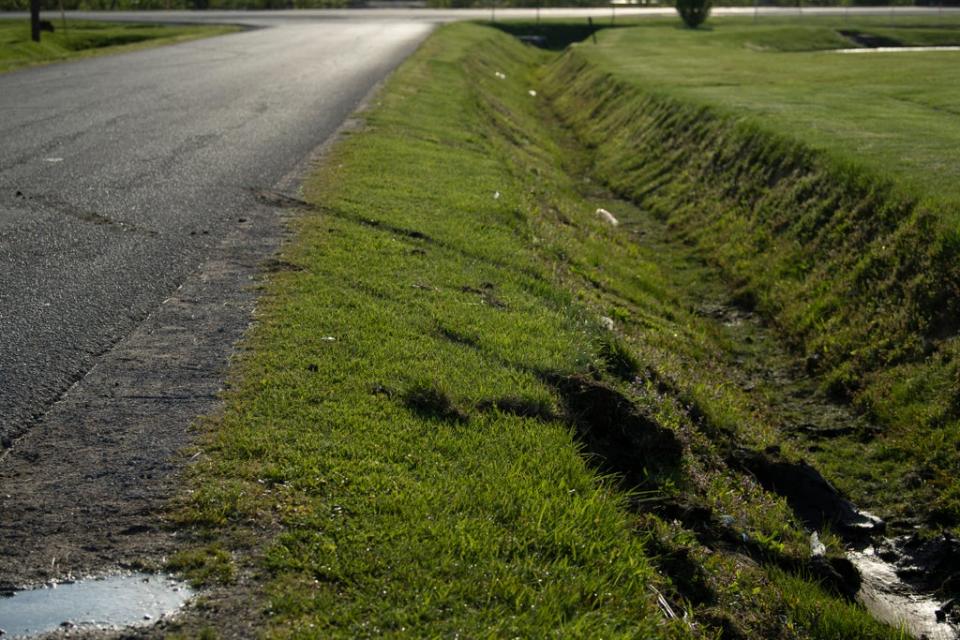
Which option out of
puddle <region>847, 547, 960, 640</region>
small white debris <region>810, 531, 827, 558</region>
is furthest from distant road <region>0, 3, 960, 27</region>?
puddle <region>847, 547, 960, 640</region>

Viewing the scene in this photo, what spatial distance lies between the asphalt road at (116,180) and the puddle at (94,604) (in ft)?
4.30

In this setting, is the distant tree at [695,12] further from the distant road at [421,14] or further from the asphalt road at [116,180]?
the asphalt road at [116,180]

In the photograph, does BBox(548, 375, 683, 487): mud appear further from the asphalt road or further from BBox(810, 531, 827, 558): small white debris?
the asphalt road

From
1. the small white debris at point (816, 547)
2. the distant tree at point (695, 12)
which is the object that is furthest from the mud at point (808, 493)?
the distant tree at point (695, 12)

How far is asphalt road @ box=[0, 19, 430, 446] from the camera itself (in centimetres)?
596

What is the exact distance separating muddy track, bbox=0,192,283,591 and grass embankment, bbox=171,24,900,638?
197 mm

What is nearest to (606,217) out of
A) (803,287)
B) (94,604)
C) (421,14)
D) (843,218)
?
(843,218)

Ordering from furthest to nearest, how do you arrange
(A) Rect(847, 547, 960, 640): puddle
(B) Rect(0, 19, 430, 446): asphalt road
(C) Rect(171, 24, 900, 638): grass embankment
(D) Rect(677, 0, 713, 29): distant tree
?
1. (D) Rect(677, 0, 713, 29): distant tree
2. (B) Rect(0, 19, 430, 446): asphalt road
3. (A) Rect(847, 547, 960, 640): puddle
4. (C) Rect(171, 24, 900, 638): grass embankment

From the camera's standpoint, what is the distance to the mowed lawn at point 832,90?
11.6m

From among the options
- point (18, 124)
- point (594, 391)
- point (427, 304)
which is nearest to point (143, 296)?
point (427, 304)

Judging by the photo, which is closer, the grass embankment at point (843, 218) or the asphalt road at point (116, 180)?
the asphalt road at point (116, 180)

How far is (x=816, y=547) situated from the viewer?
574cm

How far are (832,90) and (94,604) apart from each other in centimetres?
1834

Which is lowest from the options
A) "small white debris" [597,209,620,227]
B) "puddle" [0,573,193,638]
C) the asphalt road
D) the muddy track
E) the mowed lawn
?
"small white debris" [597,209,620,227]
